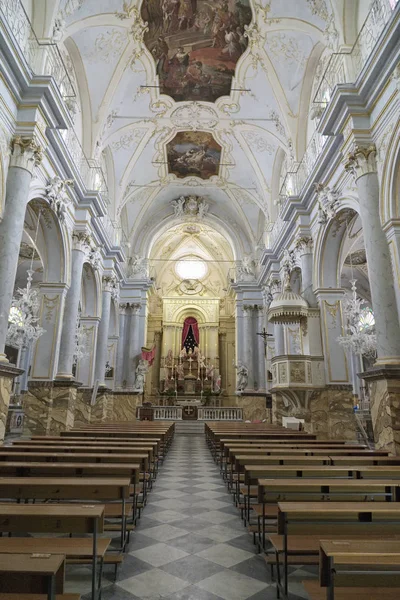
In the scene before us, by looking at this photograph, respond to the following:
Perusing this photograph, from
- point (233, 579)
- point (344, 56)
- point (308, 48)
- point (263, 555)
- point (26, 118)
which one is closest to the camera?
point (233, 579)

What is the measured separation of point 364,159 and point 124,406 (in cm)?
1481

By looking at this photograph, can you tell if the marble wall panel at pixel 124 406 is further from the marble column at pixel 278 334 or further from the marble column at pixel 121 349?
the marble column at pixel 278 334

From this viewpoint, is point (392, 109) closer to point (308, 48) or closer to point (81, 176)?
point (308, 48)

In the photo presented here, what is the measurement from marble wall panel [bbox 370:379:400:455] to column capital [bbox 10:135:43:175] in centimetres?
794

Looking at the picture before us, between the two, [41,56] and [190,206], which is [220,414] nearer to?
[190,206]

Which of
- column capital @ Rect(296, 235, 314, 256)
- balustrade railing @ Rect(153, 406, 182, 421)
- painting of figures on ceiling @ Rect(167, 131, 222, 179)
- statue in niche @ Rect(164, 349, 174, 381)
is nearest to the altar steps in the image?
balustrade railing @ Rect(153, 406, 182, 421)

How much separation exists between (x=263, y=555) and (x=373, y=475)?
125 centimetres

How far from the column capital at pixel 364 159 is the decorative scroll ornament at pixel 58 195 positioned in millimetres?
6998

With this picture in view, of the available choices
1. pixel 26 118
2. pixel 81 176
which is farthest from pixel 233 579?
pixel 81 176

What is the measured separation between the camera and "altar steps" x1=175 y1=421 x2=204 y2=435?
55.0 feet

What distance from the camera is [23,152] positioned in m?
8.49

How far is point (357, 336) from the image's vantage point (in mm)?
9938

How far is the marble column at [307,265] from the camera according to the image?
12055 mm

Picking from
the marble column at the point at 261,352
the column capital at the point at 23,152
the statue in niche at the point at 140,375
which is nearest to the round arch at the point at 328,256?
the column capital at the point at 23,152
